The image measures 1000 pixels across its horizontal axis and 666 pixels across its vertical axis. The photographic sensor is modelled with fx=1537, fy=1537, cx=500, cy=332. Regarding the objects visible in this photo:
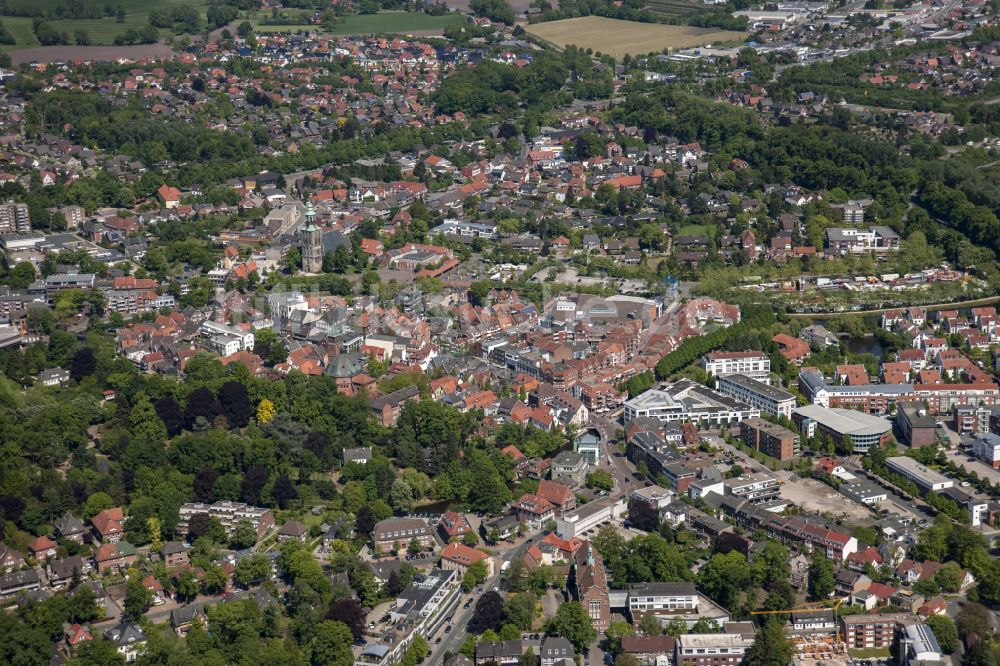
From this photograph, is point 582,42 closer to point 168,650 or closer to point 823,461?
point 823,461

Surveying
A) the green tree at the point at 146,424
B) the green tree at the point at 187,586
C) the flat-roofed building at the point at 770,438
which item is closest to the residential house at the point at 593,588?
the flat-roofed building at the point at 770,438

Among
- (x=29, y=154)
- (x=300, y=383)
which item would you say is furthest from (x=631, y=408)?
(x=29, y=154)

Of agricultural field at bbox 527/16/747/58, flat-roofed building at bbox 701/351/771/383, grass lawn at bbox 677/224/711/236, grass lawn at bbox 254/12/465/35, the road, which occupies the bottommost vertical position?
the road

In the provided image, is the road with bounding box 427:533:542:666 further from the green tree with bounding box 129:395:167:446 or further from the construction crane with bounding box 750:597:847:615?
the green tree with bounding box 129:395:167:446

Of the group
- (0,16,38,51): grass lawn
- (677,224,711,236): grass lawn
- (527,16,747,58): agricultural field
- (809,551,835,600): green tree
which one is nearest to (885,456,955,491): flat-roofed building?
(809,551,835,600): green tree

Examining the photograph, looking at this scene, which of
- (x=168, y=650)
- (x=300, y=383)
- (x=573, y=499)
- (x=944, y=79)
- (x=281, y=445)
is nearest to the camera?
(x=168, y=650)

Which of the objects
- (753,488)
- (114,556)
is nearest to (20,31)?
(114,556)
